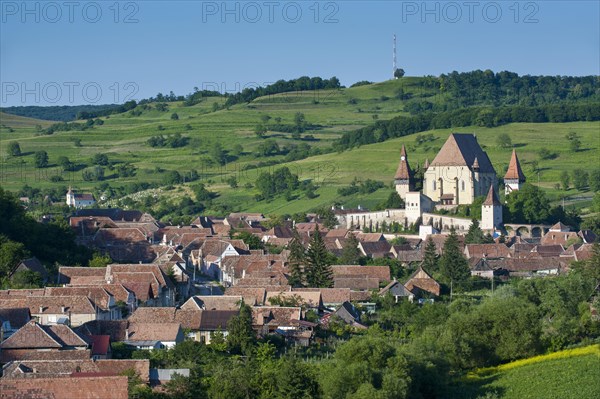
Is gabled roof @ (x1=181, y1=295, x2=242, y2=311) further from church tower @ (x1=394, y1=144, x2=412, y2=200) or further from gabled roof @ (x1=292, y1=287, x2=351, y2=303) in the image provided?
church tower @ (x1=394, y1=144, x2=412, y2=200)

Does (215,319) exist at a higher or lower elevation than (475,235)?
lower

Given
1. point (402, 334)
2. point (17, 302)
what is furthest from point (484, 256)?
point (17, 302)

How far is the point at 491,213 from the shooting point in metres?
98.1

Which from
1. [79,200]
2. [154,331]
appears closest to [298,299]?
[154,331]

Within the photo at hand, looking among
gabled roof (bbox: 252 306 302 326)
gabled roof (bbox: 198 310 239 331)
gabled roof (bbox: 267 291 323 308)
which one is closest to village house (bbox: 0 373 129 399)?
gabled roof (bbox: 198 310 239 331)

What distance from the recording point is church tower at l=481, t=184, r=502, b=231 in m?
98.1

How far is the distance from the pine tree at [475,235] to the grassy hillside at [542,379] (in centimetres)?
3918

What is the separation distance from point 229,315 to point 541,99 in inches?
5608

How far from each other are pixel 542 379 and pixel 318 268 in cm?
2327

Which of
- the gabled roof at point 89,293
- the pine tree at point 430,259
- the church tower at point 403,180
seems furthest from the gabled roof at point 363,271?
the church tower at point 403,180

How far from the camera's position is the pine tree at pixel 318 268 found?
6875 centimetres

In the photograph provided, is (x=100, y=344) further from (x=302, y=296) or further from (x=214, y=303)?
(x=302, y=296)

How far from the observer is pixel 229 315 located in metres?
53.9

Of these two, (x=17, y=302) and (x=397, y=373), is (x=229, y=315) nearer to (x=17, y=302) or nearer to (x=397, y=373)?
(x=17, y=302)
